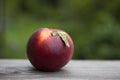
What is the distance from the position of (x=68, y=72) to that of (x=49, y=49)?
109 mm

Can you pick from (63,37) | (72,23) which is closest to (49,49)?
(63,37)

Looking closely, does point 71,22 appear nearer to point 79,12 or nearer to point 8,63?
point 79,12

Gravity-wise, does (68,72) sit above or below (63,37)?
below

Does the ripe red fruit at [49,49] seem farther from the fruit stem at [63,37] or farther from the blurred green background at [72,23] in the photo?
the blurred green background at [72,23]

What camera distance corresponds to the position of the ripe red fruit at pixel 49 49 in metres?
1.05

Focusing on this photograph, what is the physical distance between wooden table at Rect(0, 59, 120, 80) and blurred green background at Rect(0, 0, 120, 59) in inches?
65.2

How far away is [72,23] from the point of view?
346 centimetres

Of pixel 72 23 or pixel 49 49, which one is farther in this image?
pixel 72 23

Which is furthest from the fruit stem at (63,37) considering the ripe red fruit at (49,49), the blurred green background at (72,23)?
the blurred green background at (72,23)

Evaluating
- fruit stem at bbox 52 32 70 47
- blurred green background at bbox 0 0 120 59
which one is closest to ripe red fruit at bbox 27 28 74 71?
fruit stem at bbox 52 32 70 47

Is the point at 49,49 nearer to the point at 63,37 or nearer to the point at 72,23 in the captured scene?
the point at 63,37

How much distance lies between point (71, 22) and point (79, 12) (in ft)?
0.45

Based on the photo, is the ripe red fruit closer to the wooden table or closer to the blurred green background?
the wooden table

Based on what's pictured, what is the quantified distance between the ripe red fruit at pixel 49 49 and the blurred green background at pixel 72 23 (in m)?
1.84
